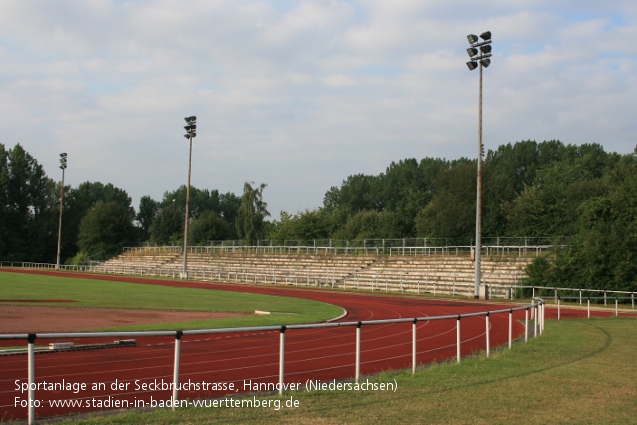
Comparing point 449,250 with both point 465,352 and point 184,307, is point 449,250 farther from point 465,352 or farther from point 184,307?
point 465,352

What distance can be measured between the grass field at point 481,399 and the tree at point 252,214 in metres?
78.7

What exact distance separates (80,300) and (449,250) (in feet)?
99.5

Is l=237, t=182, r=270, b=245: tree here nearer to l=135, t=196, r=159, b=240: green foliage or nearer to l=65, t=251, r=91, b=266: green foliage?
l=65, t=251, r=91, b=266: green foliage

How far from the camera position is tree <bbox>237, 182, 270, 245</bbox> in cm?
9106

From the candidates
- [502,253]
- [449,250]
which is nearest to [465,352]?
[502,253]

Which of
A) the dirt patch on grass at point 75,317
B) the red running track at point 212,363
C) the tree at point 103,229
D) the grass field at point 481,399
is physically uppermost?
the tree at point 103,229

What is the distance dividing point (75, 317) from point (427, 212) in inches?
2437

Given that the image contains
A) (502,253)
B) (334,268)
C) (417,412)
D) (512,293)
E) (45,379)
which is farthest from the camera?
(334,268)

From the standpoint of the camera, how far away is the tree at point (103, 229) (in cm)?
9581

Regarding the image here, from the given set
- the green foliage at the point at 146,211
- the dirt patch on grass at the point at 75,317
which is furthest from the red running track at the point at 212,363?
the green foliage at the point at 146,211

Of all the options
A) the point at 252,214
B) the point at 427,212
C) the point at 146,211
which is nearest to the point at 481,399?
the point at 427,212

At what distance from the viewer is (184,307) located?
91.8 ft

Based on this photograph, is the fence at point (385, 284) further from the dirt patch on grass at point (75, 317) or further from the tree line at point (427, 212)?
the dirt patch on grass at point (75, 317)

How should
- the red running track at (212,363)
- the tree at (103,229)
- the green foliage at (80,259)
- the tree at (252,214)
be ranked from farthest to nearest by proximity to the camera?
the tree at (103,229) < the tree at (252,214) < the green foliage at (80,259) < the red running track at (212,363)
